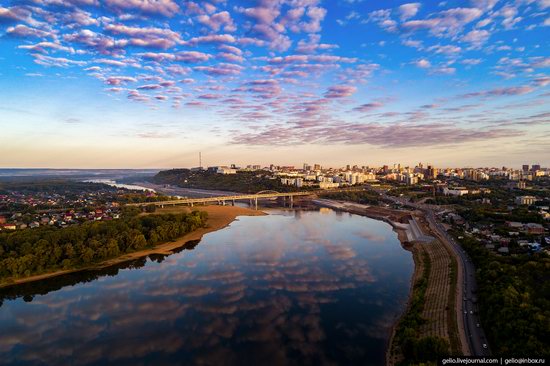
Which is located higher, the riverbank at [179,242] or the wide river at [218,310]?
the riverbank at [179,242]

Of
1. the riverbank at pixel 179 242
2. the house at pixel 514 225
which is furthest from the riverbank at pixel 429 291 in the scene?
the riverbank at pixel 179 242

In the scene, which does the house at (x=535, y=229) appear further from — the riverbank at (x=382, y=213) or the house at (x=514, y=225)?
the riverbank at (x=382, y=213)

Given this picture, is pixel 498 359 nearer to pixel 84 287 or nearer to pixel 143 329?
pixel 143 329

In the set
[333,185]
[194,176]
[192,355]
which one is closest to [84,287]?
[192,355]

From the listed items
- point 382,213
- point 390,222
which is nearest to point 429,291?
point 390,222

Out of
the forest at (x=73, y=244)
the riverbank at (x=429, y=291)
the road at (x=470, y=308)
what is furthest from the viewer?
the forest at (x=73, y=244)

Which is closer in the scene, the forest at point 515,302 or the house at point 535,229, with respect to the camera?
the forest at point 515,302

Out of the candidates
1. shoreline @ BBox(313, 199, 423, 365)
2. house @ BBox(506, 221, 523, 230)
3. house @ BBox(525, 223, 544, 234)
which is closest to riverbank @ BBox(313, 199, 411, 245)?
shoreline @ BBox(313, 199, 423, 365)
